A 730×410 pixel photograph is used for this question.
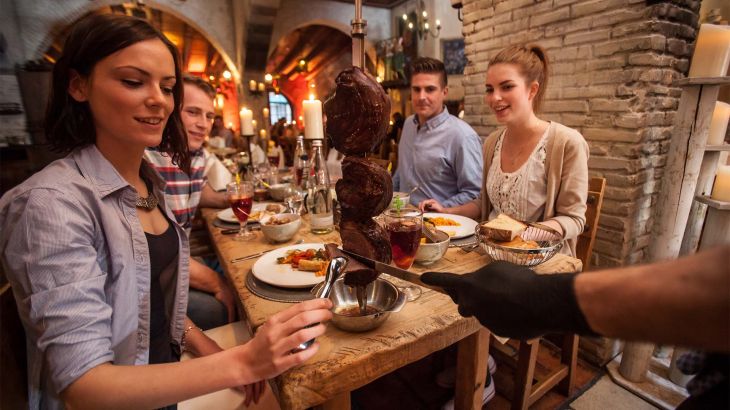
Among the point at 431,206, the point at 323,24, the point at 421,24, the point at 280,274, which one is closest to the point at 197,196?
the point at 280,274

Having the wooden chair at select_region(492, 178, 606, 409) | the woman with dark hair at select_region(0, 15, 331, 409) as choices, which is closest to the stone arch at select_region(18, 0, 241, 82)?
the woman with dark hair at select_region(0, 15, 331, 409)

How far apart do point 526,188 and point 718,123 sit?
144 centimetres

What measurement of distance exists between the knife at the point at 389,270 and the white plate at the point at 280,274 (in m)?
0.30

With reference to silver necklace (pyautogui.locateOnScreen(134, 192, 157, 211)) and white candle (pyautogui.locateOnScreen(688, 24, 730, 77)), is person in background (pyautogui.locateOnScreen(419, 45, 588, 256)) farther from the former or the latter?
silver necklace (pyautogui.locateOnScreen(134, 192, 157, 211))

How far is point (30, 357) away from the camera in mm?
1088

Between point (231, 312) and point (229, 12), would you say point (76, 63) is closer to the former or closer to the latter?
point (231, 312)

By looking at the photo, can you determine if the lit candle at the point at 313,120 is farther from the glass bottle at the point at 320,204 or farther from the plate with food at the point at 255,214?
the plate with food at the point at 255,214

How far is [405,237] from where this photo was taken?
1.22m

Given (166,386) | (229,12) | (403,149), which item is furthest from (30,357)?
(229,12)

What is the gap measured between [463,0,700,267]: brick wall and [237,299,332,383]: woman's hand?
276 cm

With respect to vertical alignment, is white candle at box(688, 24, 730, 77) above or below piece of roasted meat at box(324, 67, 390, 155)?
above

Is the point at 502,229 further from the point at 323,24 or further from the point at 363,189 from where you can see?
the point at 323,24

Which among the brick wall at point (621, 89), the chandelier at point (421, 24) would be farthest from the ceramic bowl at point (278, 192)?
the chandelier at point (421, 24)

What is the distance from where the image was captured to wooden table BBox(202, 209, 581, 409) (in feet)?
2.87
